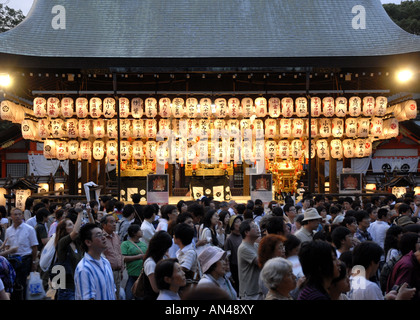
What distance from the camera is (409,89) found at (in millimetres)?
21203

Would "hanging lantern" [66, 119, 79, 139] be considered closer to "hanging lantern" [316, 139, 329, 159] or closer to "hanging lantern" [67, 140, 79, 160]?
"hanging lantern" [67, 140, 79, 160]

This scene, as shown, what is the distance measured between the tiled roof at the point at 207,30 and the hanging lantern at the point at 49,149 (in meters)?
3.32

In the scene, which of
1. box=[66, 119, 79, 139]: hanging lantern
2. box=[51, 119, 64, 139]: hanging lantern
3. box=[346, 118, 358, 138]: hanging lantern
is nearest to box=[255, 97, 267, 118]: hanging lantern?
box=[346, 118, 358, 138]: hanging lantern

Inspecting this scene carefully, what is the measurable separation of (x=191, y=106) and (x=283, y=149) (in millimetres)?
3992

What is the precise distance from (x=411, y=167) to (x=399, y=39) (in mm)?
10660

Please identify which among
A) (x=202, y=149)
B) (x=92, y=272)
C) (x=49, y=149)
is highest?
(x=49, y=149)

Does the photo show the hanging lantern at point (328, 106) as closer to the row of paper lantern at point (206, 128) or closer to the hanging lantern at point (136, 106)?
the row of paper lantern at point (206, 128)

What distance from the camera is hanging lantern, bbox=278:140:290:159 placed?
2009 cm

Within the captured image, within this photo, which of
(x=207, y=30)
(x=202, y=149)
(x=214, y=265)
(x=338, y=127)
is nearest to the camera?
(x=214, y=265)

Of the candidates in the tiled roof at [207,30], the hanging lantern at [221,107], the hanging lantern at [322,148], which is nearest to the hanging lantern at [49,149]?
the tiled roof at [207,30]

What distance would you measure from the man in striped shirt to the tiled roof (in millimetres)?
14942

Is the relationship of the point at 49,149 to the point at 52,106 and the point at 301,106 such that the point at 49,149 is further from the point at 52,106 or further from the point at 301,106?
the point at 301,106

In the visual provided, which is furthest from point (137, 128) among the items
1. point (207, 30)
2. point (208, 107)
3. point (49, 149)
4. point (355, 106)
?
point (355, 106)

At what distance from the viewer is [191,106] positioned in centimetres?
1922
